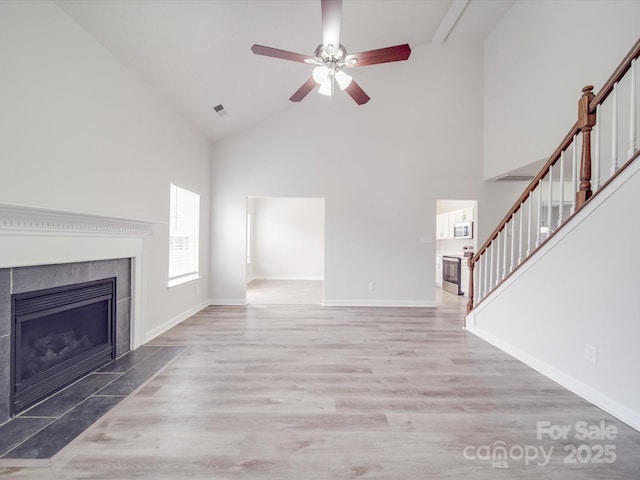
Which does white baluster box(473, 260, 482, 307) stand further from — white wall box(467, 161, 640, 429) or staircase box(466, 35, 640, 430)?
white wall box(467, 161, 640, 429)

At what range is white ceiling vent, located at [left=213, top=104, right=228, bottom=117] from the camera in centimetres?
404

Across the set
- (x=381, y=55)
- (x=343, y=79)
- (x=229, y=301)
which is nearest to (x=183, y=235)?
(x=229, y=301)

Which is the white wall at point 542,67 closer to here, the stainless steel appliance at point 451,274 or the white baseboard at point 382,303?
the stainless steel appliance at point 451,274

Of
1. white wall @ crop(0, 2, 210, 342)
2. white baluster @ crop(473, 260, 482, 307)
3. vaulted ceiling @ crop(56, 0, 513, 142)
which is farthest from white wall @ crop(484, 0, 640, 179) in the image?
white wall @ crop(0, 2, 210, 342)

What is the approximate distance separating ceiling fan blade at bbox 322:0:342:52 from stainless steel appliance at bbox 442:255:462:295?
546 centimetres

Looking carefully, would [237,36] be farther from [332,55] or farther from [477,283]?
[477,283]

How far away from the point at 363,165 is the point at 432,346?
3.31 metres

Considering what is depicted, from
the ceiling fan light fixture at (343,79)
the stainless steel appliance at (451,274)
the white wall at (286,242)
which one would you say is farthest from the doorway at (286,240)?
the ceiling fan light fixture at (343,79)

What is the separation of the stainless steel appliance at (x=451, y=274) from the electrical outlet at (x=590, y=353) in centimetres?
416

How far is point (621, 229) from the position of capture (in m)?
1.92

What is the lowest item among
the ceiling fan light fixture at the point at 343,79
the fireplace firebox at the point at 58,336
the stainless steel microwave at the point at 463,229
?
the fireplace firebox at the point at 58,336

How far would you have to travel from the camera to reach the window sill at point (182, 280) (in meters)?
3.82

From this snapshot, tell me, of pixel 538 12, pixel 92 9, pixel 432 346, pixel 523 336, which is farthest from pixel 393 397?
pixel 538 12

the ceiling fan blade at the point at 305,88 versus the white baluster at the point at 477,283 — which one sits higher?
the ceiling fan blade at the point at 305,88
